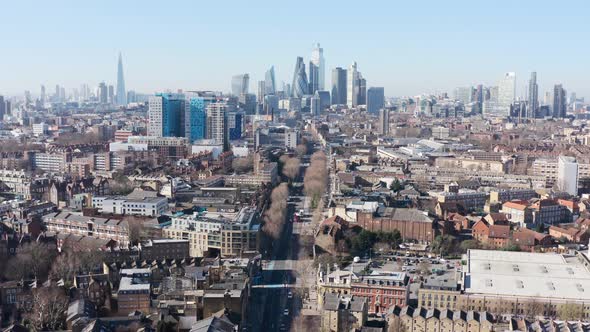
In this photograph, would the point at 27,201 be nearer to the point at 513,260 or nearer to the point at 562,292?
the point at 513,260

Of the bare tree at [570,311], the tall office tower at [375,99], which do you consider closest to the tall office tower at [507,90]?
the tall office tower at [375,99]

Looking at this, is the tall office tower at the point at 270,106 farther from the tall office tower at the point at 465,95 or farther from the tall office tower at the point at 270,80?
the tall office tower at the point at 465,95

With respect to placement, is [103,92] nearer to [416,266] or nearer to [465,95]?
[465,95]

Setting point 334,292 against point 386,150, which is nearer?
point 334,292

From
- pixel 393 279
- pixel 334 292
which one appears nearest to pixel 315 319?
pixel 334 292

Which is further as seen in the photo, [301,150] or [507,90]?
[507,90]

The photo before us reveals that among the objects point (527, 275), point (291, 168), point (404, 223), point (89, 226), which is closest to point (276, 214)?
point (404, 223)

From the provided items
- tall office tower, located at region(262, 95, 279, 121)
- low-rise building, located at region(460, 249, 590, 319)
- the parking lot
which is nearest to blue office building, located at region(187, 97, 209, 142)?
tall office tower, located at region(262, 95, 279, 121)
